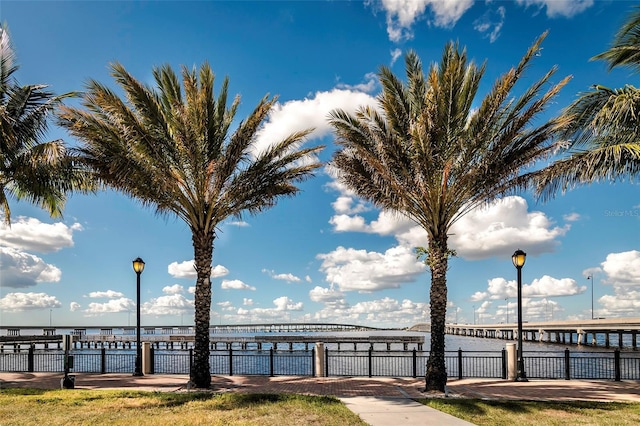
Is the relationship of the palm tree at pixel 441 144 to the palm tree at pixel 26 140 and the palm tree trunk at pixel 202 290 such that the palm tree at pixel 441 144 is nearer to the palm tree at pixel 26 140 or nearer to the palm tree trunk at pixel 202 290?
the palm tree trunk at pixel 202 290

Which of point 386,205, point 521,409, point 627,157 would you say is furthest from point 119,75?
point 627,157

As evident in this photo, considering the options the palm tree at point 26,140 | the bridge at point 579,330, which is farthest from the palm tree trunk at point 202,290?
the bridge at point 579,330

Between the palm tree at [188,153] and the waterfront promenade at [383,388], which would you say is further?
the palm tree at [188,153]

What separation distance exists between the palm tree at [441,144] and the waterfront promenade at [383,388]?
1.61 metres

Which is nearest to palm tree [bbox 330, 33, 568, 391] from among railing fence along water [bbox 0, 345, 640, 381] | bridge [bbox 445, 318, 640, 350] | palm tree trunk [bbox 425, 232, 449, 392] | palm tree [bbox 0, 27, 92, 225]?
palm tree trunk [bbox 425, 232, 449, 392]

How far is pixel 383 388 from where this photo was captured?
585 inches

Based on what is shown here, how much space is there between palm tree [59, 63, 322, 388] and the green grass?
2778mm

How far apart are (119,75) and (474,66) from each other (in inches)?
426

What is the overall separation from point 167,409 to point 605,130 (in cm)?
1522

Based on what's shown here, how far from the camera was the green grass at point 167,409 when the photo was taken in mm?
10195

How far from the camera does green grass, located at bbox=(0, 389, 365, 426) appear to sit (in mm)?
10195

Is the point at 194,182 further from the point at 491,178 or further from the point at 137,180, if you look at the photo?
the point at 491,178

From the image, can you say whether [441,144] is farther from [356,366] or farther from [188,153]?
[356,366]

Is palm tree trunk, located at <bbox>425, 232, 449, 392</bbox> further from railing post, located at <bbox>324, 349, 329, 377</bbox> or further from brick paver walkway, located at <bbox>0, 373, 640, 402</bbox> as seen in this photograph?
railing post, located at <bbox>324, 349, 329, 377</bbox>
